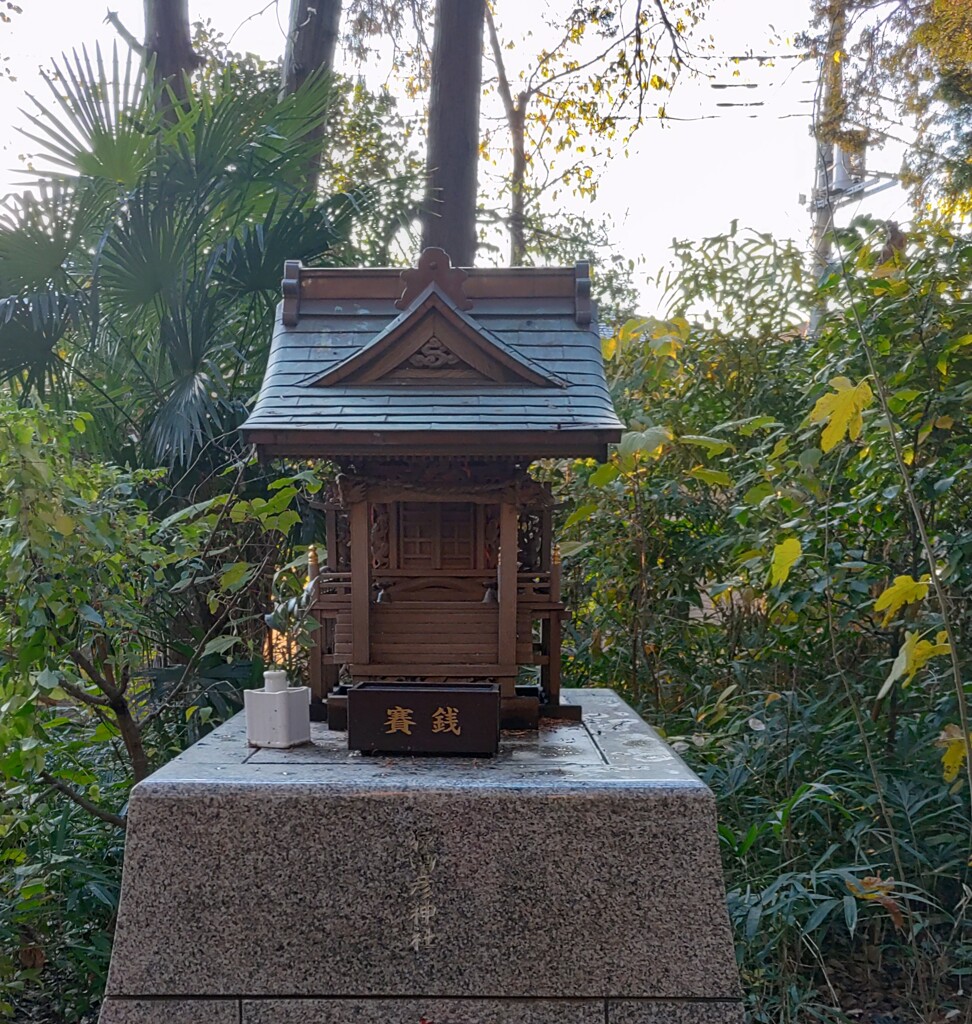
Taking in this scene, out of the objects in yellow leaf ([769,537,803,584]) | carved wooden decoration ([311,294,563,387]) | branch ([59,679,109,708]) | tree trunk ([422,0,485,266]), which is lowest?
branch ([59,679,109,708])

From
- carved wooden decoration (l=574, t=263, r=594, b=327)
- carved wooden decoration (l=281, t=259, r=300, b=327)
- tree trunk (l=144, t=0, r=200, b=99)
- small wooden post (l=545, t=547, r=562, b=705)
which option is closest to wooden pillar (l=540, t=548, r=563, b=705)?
small wooden post (l=545, t=547, r=562, b=705)

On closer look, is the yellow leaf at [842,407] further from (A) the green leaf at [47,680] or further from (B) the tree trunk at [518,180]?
(B) the tree trunk at [518,180]

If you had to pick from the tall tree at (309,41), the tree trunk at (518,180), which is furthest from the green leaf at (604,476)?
the tree trunk at (518,180)

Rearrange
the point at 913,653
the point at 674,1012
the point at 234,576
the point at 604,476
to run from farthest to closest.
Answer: the point at 604,476 → the point at 234,576 → the point at 674,1012 → the point at 913,653

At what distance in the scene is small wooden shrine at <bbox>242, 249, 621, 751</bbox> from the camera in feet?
9.19

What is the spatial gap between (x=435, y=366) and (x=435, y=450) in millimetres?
401

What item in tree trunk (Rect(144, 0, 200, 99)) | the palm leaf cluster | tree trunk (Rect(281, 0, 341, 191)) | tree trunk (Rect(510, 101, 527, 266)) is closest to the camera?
the palm leaf cluster

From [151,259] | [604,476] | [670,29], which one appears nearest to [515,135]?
[670,29]

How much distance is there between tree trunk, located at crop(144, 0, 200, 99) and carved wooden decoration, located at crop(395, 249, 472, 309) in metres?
4.28

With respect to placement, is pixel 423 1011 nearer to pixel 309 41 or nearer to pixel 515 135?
pixel 309 41

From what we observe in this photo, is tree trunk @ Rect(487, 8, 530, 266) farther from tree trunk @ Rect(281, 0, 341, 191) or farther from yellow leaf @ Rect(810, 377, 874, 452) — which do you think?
yellow leaf @ Rect(810, 377, 874, 452)

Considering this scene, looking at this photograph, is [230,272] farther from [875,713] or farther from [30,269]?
[875,713]

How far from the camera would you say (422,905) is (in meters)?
2.46

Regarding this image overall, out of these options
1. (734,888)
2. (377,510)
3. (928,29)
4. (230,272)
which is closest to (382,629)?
(377,510)
